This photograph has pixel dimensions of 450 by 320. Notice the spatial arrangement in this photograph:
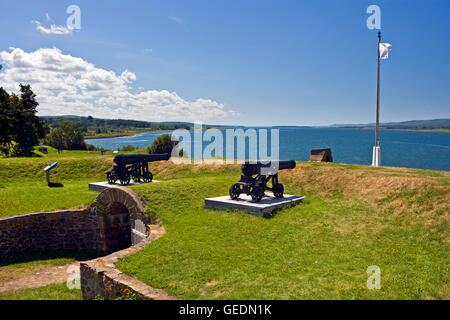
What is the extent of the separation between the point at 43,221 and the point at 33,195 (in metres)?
2.86

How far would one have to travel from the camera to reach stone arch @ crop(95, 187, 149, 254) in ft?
43.0

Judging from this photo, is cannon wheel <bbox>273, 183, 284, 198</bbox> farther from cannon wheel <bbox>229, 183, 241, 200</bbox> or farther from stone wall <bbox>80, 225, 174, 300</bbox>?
stone wall <bbox>80, 225, 174, 300</bbox>

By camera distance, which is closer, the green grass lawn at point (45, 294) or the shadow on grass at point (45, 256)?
the green grass lawn at point (45, 294)

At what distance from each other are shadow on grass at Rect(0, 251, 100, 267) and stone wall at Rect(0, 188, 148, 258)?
0.19 meters

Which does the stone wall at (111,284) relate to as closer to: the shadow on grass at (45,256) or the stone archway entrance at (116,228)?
the shadow on grass at (45,256)

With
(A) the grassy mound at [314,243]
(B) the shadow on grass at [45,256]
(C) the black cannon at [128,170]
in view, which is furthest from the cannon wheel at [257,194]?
(C) the black cannon at [128,170]

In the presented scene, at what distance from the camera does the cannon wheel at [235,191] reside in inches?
530

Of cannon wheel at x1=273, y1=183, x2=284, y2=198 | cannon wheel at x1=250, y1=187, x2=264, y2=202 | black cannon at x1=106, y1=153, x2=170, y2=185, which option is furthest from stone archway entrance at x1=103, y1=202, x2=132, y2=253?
cannon wheel at x1=273, y1=183, x2=284, y2=198

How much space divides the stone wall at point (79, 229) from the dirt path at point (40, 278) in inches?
72.8

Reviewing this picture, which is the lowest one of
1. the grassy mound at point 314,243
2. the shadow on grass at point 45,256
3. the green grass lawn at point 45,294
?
the shadow on grass at point 45,256

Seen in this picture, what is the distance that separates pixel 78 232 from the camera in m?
14.6

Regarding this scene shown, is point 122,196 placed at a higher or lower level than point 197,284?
higher
